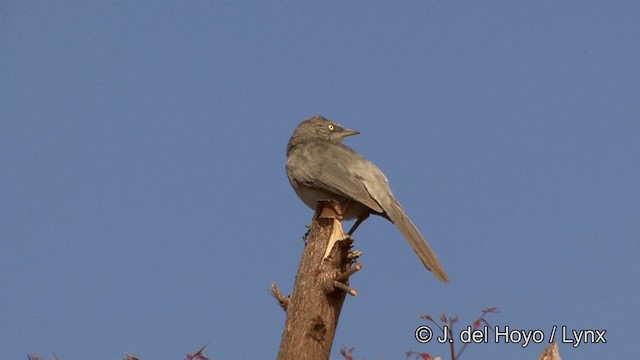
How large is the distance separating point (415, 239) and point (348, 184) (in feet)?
3.23

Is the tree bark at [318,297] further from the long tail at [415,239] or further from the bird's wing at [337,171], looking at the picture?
the bird's wing at [337,171]

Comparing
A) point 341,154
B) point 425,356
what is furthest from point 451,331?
point 341,154

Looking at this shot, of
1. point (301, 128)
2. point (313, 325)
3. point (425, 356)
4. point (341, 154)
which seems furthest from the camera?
point (301, 128)

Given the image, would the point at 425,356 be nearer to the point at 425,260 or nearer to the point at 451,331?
the point at 451,331

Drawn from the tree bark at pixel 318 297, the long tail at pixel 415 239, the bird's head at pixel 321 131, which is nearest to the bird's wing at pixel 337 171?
the long tail at pixel 415 239

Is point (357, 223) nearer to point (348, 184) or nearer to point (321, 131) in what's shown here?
point (348, 184)

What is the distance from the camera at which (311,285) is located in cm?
692

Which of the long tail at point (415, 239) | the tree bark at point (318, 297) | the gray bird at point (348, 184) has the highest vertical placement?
the gray bird at point (348, 184)

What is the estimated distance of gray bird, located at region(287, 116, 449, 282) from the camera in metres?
8.71

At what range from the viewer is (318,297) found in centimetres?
685

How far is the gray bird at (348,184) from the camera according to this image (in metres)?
8.71

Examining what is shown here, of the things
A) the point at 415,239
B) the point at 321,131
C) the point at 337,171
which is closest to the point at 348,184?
the point at 337,171

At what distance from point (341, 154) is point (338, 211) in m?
1.82

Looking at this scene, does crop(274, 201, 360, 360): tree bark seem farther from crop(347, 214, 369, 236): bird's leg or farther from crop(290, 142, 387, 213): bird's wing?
crop(347, 214, 369, 236): bird's leg
